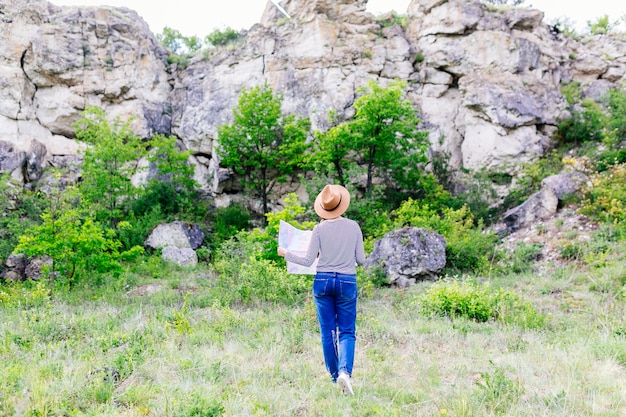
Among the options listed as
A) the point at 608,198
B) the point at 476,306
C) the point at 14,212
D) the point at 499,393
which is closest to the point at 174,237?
the point at 14,212

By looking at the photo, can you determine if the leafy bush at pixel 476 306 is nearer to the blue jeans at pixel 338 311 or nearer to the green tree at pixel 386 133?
the blue jeans at pixel 338 311

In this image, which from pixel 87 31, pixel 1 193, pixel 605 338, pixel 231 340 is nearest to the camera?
pixel 605 338

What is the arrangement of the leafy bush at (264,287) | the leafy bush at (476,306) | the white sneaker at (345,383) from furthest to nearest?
the leafy bush at (264,287) → the leafy bush at (476,306) → the white sneaker at (345,383)

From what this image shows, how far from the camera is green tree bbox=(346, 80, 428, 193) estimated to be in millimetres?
16562

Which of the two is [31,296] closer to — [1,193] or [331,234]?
[331,234]

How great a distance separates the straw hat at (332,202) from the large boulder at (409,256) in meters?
7.78

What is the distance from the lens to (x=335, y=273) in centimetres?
374

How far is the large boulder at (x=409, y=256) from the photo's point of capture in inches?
444

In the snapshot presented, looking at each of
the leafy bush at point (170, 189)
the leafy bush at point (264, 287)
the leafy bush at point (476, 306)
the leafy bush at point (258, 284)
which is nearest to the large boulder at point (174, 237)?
the leafy bush at point (170, 189)

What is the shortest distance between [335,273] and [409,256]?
8.19 m

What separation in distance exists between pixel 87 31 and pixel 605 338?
25.4 metres

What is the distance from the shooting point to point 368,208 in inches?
632

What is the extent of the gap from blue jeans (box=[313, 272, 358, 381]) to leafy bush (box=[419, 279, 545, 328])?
3685mm

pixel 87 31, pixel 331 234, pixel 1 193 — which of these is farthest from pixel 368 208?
pixel 87 31
